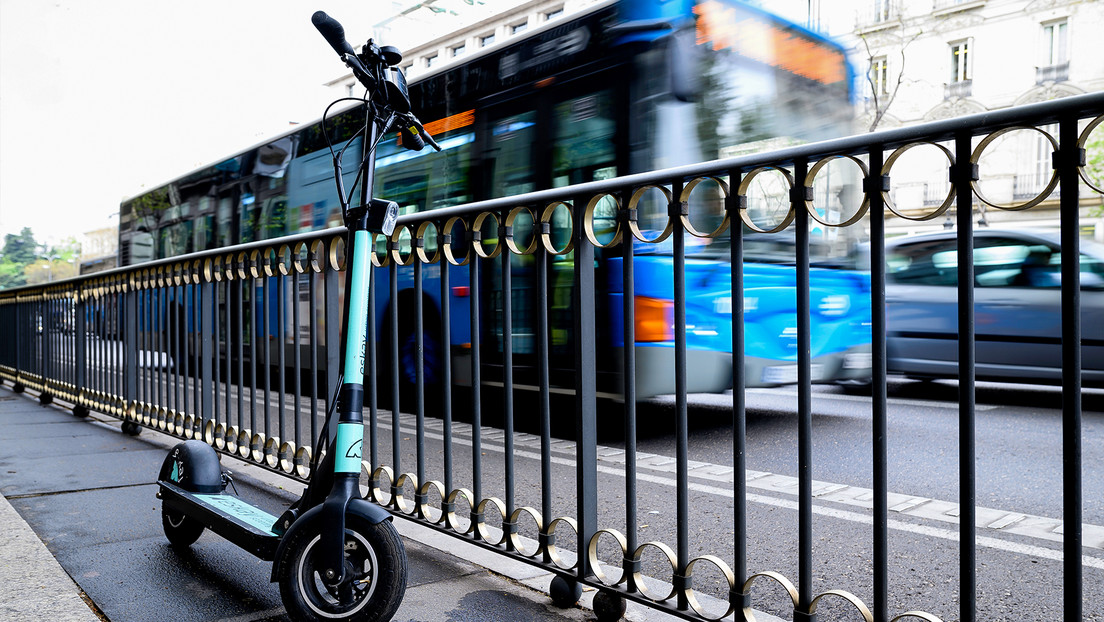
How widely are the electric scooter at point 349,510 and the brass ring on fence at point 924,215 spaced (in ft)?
4.24

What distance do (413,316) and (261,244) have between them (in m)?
1.24

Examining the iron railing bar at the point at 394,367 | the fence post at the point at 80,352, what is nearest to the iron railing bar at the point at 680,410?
the iron railing bar at the point at 394,367

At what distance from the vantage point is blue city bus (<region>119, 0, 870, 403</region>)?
5.54 metres

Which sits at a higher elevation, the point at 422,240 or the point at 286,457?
the point at 422,240

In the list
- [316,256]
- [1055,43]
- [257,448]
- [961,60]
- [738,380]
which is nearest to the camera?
[738,380]

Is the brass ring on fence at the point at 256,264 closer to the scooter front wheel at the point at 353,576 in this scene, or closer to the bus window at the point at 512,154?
the scooter front wheel at the point at 353,576

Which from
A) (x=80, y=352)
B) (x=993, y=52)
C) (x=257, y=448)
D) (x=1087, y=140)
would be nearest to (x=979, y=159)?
(x=1087, y=140)

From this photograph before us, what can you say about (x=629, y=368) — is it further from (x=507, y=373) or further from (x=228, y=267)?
(x=228, y=267)

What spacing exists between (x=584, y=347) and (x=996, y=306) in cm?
638

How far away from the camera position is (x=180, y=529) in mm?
2926

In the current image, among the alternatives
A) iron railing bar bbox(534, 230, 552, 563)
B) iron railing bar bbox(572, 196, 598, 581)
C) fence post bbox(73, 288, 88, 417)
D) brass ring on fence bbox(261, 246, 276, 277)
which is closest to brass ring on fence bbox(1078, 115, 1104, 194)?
iron railing bar bbox(572, 196, 598, 581)

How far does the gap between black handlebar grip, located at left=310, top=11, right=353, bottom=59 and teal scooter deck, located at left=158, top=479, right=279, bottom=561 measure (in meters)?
1.40

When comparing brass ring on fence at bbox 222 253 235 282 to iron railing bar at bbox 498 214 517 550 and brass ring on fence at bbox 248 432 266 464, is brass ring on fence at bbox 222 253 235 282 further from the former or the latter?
iron railing bar at bbox 498 214 517 550

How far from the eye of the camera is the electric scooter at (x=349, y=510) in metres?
2.09
